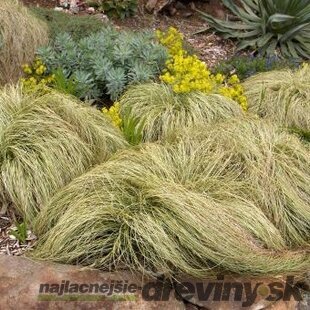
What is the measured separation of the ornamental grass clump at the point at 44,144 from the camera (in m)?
3.09

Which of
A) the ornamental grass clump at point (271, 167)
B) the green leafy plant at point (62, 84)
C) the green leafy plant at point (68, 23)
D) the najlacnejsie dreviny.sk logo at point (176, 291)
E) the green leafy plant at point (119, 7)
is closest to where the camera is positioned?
the najlacnejsie dreviny.sk logo at point (176, 291)

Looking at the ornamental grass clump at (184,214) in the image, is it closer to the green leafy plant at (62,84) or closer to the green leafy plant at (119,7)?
the green leafy plant at (62,84)

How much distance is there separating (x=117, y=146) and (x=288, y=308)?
60.7 inches

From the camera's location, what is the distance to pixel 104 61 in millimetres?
4316

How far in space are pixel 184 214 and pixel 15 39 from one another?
2.38 m

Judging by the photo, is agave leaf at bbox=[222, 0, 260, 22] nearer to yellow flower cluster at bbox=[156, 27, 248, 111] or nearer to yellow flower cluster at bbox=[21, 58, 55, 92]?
yellow flower cluster at bbox=[156, 27, 248, 111]

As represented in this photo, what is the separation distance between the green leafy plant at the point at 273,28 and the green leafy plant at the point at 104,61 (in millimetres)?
1430

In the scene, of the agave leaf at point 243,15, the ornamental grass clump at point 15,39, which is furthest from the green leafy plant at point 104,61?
the agave leaf at point 243,15

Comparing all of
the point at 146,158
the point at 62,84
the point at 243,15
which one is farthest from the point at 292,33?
the point at 146,158

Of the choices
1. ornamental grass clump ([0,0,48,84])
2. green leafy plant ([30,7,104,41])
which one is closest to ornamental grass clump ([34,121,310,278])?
ornamental grass clump ([0,0,48,84])

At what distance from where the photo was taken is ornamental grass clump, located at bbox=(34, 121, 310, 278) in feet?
8.76

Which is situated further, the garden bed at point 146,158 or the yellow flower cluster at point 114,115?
the yellow flower cluster at point 114,115

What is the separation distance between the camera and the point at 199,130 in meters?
3.63

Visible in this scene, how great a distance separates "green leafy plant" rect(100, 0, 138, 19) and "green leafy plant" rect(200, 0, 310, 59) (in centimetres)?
81
